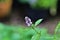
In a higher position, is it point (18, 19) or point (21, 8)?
point (21, 8)

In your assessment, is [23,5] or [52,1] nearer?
[52,1]

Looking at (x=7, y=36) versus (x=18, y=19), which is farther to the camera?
(x=18, y=19)

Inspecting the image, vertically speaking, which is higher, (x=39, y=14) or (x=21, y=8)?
(x=21, y=8)

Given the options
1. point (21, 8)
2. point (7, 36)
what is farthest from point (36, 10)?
point (7, 36)

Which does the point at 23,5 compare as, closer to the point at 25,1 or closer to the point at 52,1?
the point at 25,1

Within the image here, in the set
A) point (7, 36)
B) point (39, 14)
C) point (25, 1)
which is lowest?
point (7, 36)

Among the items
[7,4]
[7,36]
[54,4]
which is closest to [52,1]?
[54,4]

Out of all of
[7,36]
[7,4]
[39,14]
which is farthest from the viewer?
[7,4]

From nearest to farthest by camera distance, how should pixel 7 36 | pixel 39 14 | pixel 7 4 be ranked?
pixel 7 36 < pixel 39 14 < pixel 7 4

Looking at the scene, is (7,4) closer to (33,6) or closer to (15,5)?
(15,5)
